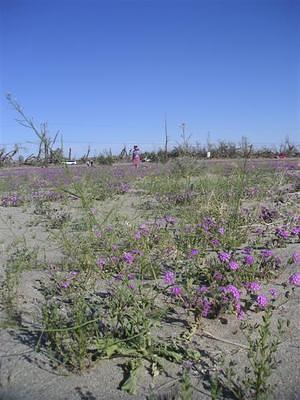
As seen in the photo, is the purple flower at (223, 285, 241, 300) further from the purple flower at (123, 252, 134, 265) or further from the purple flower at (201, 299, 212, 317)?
the purple flower at (123, 252, 134, 265)

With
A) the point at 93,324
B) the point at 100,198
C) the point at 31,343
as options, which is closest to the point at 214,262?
the point at 93,324

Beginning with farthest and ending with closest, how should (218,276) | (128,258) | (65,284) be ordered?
(128,258)
(65,284)
(218,276)

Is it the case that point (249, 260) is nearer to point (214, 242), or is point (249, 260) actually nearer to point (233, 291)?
point (233, 291)

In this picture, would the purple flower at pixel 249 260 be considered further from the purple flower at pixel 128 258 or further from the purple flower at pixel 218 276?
the purple flower at pixel 128 258

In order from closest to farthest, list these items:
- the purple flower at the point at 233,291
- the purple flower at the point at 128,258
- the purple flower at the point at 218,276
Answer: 1. the purple flower at the point at 233,291
2. the purple flower at the point at 218,276
3. the purple flower at the point at 128,258

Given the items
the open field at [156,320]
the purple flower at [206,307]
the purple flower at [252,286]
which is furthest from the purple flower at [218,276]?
the purple flower at [206,307]

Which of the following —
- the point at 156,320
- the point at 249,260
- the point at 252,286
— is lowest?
the point at 156,320

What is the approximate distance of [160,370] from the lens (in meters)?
2.58

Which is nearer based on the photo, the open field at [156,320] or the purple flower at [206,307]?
the open field at [156,320]

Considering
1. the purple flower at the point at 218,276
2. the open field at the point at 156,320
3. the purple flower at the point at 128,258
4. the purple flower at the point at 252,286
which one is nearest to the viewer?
the open field at the point at 156,320

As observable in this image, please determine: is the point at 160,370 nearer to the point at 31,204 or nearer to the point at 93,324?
the point at 93,324

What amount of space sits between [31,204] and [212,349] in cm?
716

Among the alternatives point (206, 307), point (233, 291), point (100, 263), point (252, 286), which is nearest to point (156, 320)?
point (206, 307)

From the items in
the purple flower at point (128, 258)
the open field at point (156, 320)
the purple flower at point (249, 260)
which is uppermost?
the purple flower at point (249, 260)
